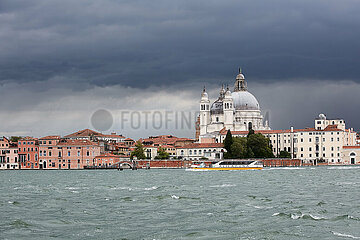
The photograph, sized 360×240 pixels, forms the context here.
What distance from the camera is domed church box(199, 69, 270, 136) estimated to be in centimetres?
11038

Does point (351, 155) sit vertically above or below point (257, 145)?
below

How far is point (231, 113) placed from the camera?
110 meters

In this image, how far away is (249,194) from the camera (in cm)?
2725

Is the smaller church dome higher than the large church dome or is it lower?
higher

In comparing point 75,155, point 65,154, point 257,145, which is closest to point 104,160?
point 75,155

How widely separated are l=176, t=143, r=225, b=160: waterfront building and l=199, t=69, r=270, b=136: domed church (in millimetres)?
8298

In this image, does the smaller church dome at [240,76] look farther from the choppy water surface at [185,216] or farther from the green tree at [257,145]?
the choppy water surface at [185,216]

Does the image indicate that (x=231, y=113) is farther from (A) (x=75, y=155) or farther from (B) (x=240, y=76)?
(A) (x=75, y=155)

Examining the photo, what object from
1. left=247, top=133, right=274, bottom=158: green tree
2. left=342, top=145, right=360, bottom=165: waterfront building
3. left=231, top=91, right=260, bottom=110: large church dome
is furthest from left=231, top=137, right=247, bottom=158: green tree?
left=231, top=91, right=260, bottom=110: large church dome

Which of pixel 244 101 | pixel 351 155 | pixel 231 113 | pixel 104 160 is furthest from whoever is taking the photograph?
pixel 244 101

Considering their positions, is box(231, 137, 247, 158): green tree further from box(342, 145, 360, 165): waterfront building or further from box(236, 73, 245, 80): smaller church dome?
box(236, 73, 245, 80): smaller church dome

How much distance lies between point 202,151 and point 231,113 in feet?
38.6

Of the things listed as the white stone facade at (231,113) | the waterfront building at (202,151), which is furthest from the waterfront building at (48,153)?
the white stone facade at (231,113)

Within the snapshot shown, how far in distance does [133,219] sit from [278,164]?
75.4m
